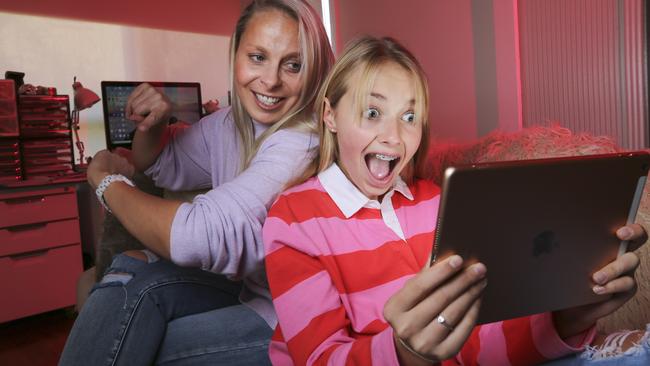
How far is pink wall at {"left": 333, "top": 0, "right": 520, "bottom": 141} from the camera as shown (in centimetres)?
354

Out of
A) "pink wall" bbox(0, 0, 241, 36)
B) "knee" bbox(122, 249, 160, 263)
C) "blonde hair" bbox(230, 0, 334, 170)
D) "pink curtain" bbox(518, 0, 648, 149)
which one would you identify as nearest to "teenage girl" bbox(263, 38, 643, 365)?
"blonde hair" bbox(230, 0, 334, 170)

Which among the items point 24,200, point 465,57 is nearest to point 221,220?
point 24,200

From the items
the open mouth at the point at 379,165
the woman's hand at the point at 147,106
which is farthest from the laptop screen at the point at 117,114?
the open mouth at the point at 379,165

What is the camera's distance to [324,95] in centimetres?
101

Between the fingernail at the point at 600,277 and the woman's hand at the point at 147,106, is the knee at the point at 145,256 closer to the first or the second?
the woman's hand at the point at 147,106

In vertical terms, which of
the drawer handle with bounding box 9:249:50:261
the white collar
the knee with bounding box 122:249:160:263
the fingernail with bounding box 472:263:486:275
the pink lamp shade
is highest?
the pink lamp shade

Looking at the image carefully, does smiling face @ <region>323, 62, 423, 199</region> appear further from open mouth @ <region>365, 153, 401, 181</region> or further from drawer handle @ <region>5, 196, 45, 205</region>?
drawer handle @ <region>5, 196, 45, 205</region>

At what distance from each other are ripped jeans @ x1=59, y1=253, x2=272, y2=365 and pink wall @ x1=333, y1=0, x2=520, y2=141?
2869 millimetres

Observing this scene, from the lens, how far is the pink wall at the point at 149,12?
3.54 meters

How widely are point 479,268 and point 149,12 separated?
3979mm

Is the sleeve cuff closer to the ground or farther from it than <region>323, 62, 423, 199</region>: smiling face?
closer to the ground

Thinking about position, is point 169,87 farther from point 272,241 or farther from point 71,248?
point 272,241

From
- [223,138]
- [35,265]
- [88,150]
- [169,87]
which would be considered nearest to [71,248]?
[35,265]

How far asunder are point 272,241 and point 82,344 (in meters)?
0.42
